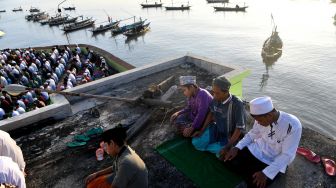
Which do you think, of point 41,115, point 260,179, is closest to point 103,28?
point 41,115

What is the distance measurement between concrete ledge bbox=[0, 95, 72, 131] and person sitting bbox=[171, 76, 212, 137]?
3581 mm

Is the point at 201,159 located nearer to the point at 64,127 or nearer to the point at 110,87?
the point at 64,127

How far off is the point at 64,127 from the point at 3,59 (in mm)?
19109

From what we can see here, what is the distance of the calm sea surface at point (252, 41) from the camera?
28359 millimetres

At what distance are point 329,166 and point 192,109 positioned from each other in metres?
3.02

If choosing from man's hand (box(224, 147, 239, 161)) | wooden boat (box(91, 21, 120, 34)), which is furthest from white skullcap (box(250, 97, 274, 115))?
wooden boat (box(91, 21, 120, 34))

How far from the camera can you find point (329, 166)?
208 inches

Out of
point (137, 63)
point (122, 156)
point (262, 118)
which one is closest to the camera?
point (122, 156)

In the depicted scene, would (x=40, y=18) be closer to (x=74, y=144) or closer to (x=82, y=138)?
(x=82, y=138)

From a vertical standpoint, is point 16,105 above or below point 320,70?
above

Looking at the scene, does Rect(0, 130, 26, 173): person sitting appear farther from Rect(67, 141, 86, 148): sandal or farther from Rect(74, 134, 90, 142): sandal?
Rect(74, 134, 90, 142): sandal

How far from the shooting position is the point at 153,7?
84688 mm

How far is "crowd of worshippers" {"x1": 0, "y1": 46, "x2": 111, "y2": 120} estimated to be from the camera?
14.2 metres

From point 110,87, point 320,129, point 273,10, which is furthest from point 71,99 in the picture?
point 273,10
